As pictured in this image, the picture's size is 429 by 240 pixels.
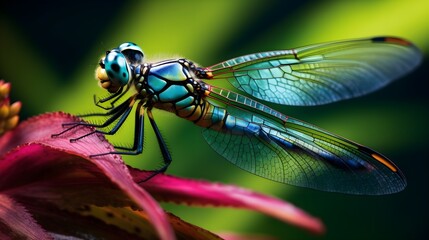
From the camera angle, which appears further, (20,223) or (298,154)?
(298,154)

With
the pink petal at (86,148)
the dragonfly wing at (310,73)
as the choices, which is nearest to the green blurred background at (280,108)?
the dragonfly wing at (310,73)

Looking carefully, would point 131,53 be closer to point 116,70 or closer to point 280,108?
point 116,70

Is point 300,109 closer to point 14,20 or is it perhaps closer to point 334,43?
point 334,43

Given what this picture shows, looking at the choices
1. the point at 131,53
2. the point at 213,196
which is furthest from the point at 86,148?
the point at 131,53

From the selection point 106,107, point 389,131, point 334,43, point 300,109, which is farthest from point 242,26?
point 106,107

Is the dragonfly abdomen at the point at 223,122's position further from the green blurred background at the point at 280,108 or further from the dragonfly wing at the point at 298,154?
the green blurred background at the point at 280,108

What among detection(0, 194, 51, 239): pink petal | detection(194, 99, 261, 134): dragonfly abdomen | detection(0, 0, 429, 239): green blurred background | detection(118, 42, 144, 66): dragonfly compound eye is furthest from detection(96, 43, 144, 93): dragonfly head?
detection(0, 0, 429, 239): green blurred background

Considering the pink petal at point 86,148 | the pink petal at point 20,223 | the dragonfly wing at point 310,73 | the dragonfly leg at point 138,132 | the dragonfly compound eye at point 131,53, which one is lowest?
the pink petal at point 20,223
